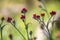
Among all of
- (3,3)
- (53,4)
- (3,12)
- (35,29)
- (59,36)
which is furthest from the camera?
(3,3)

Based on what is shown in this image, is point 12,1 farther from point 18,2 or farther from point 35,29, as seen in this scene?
point 35,29

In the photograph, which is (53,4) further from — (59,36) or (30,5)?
(59,36)

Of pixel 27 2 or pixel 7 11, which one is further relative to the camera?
pixel 27 2

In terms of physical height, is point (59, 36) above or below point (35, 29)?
above

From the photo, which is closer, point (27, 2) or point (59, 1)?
point (59, 1)

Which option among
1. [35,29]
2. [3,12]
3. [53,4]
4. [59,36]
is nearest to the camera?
[59,36]

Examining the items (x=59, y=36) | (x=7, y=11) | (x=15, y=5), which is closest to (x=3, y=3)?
(x=15, y=5)

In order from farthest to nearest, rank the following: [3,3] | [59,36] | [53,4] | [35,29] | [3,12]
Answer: [3,3] → [53,4] → [3,12] → [35,29] → [59,36]

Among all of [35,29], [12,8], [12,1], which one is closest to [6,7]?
[12,8]

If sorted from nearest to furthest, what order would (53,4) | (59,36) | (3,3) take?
(59,36) → (53,4) → (3,3)
